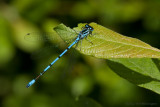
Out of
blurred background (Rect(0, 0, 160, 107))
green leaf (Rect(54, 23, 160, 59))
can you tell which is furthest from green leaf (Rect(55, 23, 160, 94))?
blurred background (Rect(0, 0, 160, 107))

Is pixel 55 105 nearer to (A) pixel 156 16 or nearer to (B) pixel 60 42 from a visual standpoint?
(B) pixel 60 42

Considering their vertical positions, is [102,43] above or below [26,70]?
above

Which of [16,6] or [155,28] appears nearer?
[16,6]

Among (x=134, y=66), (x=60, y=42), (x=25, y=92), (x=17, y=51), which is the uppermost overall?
(x=134, y=66)

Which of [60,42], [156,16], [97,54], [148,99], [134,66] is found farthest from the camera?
[156,16]

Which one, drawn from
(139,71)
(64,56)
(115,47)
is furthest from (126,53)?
(64,56)

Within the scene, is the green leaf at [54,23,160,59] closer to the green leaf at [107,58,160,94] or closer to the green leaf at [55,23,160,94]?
the green leaf at [55,23,160,94]

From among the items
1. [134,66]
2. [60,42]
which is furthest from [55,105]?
[134,66]
